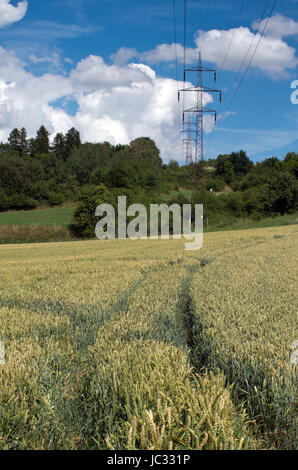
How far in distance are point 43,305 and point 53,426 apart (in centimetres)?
365

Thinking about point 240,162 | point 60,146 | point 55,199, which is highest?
point 60,146

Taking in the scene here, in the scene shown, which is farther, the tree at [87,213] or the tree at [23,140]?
the tree at [23,140]

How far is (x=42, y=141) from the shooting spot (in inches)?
5561

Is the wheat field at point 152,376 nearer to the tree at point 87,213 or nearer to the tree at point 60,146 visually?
the tree at point 87,213

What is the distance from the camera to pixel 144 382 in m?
2.69

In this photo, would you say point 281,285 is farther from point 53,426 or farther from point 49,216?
point 49,216

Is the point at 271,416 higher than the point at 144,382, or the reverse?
the point at 144,382

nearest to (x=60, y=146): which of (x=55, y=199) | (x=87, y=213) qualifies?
(x=55, y=199)

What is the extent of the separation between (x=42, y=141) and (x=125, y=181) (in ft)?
232

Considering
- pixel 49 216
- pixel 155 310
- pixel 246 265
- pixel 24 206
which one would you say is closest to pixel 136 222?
pixel 49 216

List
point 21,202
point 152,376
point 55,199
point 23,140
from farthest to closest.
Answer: point 23,140
point 55,199
point 21,202
point 152,376

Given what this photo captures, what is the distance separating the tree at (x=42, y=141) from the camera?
140m

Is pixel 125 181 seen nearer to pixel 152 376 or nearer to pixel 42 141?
pixel 42 141

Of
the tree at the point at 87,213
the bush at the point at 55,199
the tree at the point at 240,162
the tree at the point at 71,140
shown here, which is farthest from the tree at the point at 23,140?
the tree at the point at 87,213
